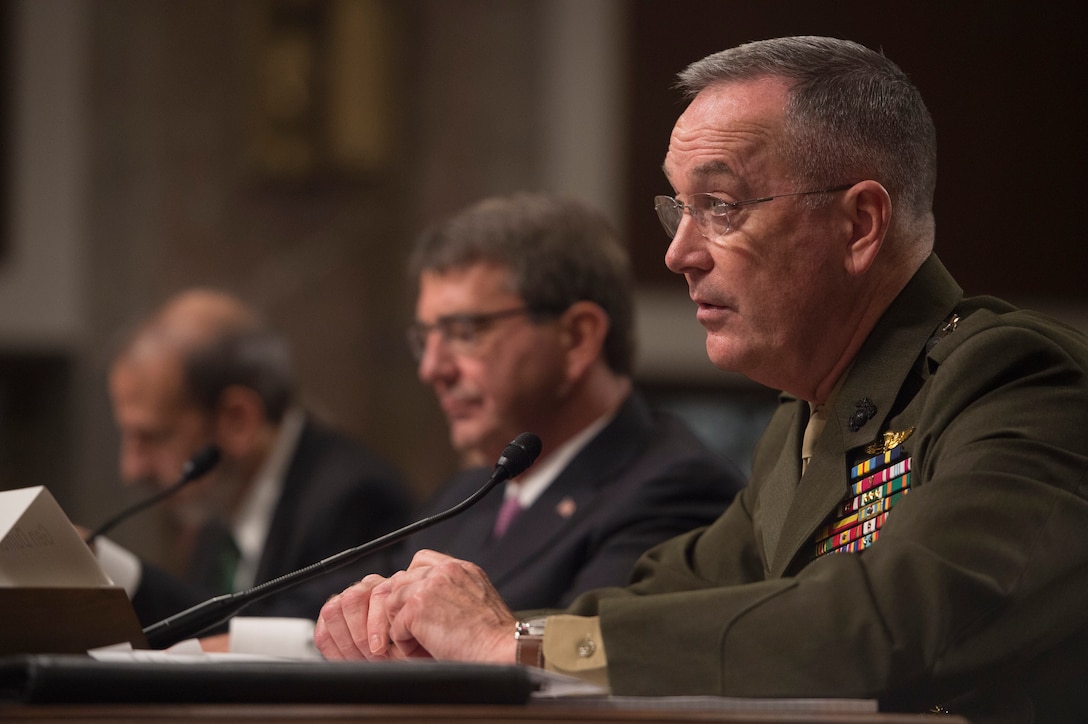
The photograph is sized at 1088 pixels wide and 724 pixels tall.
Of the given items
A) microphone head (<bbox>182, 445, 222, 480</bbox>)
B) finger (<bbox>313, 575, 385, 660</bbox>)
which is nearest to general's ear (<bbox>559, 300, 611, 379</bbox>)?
microphone head (<bbox>182, 445, 222, 480</bbox>)

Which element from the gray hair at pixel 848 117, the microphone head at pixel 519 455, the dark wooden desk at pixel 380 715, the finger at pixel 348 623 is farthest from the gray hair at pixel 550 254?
the dark wooden desk at pixel 380 715

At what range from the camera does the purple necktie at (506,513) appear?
294 centimetres

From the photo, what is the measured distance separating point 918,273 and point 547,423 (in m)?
1.20

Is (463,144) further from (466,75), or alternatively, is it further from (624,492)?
(624,492)

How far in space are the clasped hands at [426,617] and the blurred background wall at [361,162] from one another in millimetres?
4891

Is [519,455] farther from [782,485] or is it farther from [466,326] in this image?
[466,326]

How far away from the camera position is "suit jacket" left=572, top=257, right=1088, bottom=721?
1428 mm

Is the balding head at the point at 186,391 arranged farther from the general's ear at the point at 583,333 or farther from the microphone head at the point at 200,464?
the general's ear at the point at 583,333

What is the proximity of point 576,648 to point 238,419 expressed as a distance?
3.24 m

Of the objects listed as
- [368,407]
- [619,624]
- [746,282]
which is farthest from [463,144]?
[619,624]

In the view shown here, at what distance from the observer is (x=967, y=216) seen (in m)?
7.02

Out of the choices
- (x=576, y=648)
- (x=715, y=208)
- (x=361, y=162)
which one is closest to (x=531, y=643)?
(x=576, y=648)

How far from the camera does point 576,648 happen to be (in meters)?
1.54

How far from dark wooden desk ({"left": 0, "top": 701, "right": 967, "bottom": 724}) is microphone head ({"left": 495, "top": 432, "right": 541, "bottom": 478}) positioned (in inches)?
29.7
